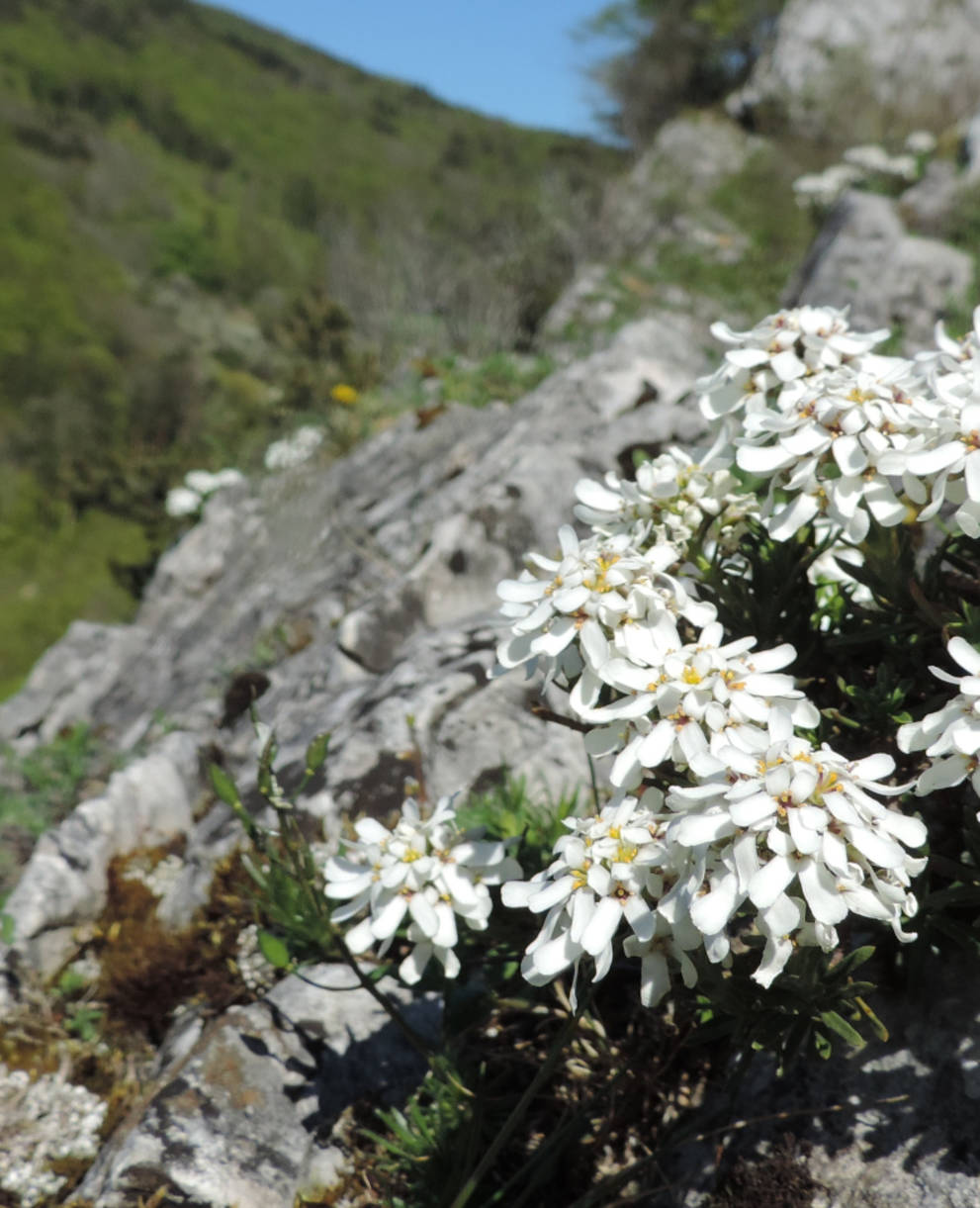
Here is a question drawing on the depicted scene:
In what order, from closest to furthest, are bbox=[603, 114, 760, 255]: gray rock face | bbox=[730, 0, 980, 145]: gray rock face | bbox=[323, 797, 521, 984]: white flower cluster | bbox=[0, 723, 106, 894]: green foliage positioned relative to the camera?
bbox=[323, 797, 521, 984]: white flower cluster
bbox=[0, 723, 106, 894]: green foliage
bbox=[603, 114, 760, 255]: gray rock face
bbox=[730, 0, 980, 145]: gray rock face

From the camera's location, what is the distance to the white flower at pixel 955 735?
48.1 inches

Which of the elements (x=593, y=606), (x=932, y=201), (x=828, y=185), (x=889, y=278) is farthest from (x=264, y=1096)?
(x=828, y=185)

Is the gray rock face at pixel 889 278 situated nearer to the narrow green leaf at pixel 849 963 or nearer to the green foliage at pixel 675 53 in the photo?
the narrow green leaf at pixel 849 963

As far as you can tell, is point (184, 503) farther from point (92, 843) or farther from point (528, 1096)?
point (528, 1096)

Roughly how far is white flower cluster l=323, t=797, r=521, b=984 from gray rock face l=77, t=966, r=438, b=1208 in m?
0.47

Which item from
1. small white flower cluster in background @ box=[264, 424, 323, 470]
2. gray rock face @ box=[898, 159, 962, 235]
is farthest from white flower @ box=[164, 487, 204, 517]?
gray rock face @ box=[898, 159, 962, 235]

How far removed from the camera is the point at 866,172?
1039cm

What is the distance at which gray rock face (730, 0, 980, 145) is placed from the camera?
1223cm

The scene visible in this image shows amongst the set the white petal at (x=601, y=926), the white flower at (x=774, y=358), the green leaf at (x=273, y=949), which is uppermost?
the white flower at (x=774, y=358)

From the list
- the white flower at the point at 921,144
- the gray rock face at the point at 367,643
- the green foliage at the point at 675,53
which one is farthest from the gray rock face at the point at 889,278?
the green foliage at the point at 675,53

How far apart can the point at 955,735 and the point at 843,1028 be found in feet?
1.72

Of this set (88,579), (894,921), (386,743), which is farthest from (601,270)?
(894,921)

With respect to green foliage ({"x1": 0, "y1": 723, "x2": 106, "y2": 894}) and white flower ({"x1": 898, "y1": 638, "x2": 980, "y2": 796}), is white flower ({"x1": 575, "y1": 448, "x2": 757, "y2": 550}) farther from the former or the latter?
green foliage ({"x1": 0, "y1": 723, "x2": 106, "y2": 894})

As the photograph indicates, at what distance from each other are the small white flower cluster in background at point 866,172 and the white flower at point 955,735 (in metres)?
10.5
